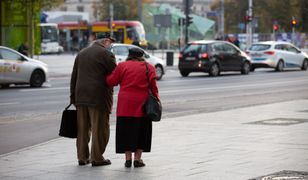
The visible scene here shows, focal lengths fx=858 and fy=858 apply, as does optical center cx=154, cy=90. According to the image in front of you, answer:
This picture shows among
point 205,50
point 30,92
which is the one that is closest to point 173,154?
point 30,92

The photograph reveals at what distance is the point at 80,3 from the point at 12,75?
399 feet

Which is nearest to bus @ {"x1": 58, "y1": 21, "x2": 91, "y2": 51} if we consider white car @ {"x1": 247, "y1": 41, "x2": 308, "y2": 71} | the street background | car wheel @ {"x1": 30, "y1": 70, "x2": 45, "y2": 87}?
white car @ {"x1": 247, "y1": 41, "x2": 308, "y2": 71}

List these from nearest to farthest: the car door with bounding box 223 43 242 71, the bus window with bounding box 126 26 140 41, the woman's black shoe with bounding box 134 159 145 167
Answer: the woman's black shoe with bounding box 134 159 145 167, the car door with bounding box 223 43 242 71, the bus window with bounding box 126 26 140 41

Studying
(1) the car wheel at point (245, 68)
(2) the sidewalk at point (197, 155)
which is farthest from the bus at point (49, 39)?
(2) the sidewalk at point (197, 155)

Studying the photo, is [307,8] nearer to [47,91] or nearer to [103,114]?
[47,91]

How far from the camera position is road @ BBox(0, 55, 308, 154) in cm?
1561

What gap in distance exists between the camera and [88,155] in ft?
36.1

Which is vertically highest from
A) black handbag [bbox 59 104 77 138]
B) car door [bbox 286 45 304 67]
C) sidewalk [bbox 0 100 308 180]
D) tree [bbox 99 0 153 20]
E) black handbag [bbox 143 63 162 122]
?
tree [bbox 99 0 153 20]

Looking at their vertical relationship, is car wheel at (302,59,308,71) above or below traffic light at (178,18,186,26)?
below

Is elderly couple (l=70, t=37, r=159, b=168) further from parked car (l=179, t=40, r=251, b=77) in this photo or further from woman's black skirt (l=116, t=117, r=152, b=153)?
parked car (l=179, t=40, r=251, b=77)


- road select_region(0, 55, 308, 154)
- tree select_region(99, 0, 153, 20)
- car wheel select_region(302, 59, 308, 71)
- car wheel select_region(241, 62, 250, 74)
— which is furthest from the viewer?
tree select_region(99, 0, 153, 20)

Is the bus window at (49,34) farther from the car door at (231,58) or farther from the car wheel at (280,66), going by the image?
the car door at (231,58)

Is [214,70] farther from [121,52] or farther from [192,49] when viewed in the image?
[121,52]

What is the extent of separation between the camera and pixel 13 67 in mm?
29344
